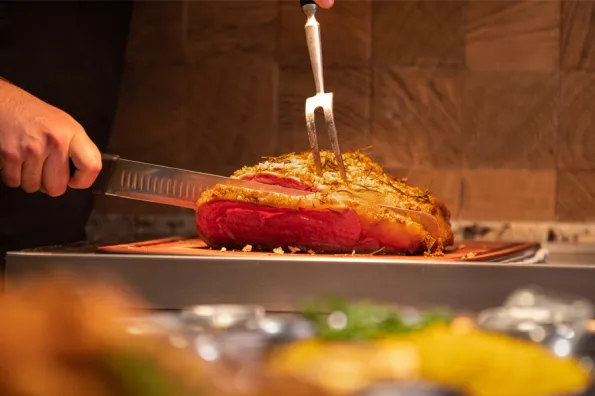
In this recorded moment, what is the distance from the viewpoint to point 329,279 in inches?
52.1

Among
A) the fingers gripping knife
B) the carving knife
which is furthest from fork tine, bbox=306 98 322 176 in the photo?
the carving knife

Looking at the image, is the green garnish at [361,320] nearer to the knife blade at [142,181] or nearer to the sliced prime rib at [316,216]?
the sliced prime rib at [316,216]

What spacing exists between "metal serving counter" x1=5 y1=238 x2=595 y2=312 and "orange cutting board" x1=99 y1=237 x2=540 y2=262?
0.13ft

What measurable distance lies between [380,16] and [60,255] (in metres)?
1.24

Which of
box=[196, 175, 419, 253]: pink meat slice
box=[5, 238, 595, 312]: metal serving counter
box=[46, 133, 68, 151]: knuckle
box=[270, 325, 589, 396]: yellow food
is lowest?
box=[5, 238, 595, 312]: metal serving counter

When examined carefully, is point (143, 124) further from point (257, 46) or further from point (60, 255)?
point (60, 255)

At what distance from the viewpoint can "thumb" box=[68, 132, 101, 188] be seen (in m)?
1.47

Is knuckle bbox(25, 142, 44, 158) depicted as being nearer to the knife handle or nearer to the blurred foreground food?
the knife handle

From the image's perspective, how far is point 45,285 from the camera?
32 cm

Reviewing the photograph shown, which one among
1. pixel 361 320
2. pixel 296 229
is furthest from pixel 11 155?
pixel 361 320

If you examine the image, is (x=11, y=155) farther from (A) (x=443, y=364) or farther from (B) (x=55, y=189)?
(A) (x=443, y=364)

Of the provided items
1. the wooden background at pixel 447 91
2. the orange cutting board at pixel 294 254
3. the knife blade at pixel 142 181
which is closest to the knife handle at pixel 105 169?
the knife blade at pixel 142 181

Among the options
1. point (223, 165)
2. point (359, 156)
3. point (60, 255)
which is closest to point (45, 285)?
point (60, 255)

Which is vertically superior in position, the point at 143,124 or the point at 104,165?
the point at 143,124
